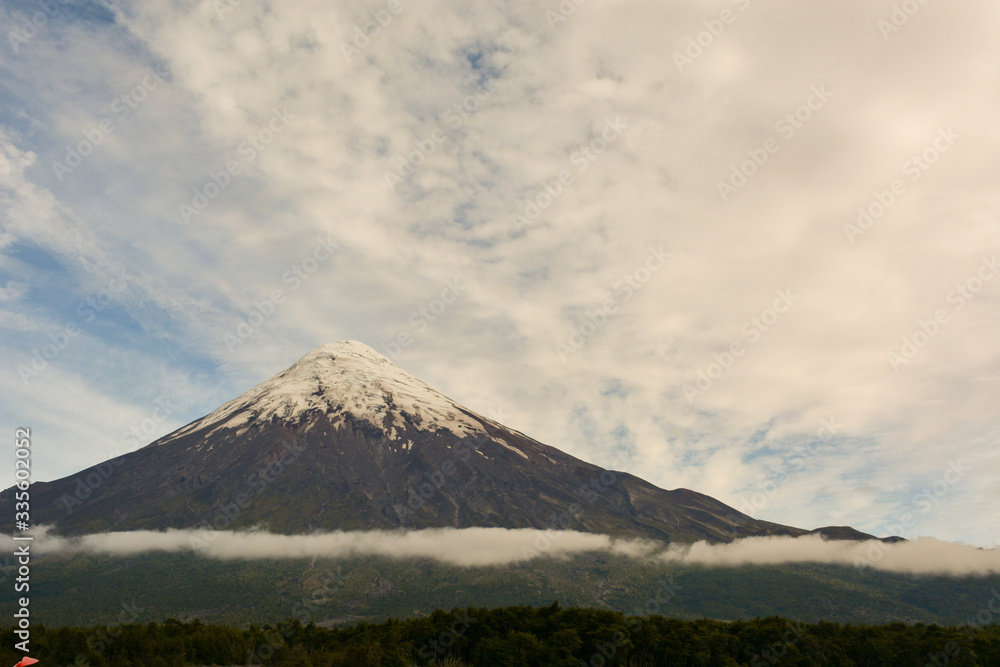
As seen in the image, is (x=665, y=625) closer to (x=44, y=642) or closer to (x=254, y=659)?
(x=254, y=659)

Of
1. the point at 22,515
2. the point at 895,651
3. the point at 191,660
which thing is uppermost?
the point at 22,515

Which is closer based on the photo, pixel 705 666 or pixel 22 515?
pixel 22 515

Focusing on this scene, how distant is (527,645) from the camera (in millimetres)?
86000

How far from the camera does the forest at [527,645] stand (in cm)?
8744

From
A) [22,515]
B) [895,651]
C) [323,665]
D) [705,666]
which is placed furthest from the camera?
[895,651]

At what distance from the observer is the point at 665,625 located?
10500cm

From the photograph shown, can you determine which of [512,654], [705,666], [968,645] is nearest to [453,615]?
[512,654]

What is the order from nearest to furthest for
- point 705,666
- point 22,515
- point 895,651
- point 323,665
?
point 22,515, point 323,665, point 705,666, point 895,651

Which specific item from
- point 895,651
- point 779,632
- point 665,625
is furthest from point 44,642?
point 895,651

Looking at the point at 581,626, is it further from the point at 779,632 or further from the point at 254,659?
the point at 254,659

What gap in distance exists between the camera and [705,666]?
94.7m

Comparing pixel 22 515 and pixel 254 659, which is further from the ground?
pixel 22 515

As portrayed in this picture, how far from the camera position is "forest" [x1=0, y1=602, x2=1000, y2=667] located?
87438 millimetres

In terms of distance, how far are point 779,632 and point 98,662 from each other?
108 m
